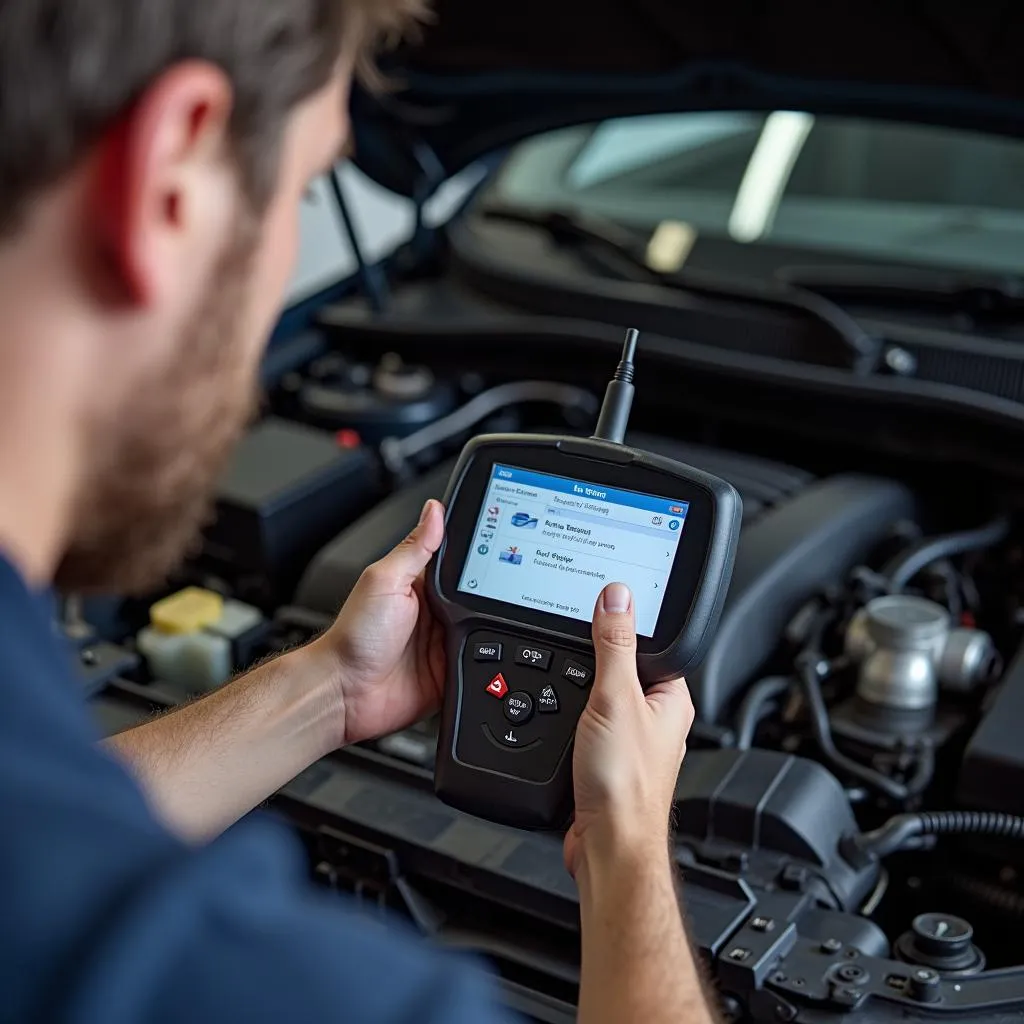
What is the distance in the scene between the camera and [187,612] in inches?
59.8

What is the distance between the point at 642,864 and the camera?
90 cm

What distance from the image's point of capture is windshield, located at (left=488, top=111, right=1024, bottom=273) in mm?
1799

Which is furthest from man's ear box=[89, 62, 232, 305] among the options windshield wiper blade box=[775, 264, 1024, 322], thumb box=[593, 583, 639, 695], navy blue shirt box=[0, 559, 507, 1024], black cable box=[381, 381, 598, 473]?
windshield wiper blade box=[775, 264, 1024, 322]

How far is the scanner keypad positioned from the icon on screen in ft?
0.19

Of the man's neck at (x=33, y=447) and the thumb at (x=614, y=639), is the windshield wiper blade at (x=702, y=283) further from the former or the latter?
the man's neck at (x=33, y=447)

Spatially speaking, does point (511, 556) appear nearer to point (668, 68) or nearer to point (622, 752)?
point (622, 752)

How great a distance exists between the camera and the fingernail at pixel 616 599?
1014mm

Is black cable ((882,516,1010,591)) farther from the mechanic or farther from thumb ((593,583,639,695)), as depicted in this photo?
the mechanic

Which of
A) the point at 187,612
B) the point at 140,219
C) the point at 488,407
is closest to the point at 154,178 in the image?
the point at 140,219

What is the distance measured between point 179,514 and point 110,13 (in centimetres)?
25

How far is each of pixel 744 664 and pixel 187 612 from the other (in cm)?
58

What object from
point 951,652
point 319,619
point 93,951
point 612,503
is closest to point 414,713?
point 612,503

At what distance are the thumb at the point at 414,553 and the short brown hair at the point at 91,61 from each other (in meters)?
0.48

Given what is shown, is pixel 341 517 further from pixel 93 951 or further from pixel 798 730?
pixel 93 951
